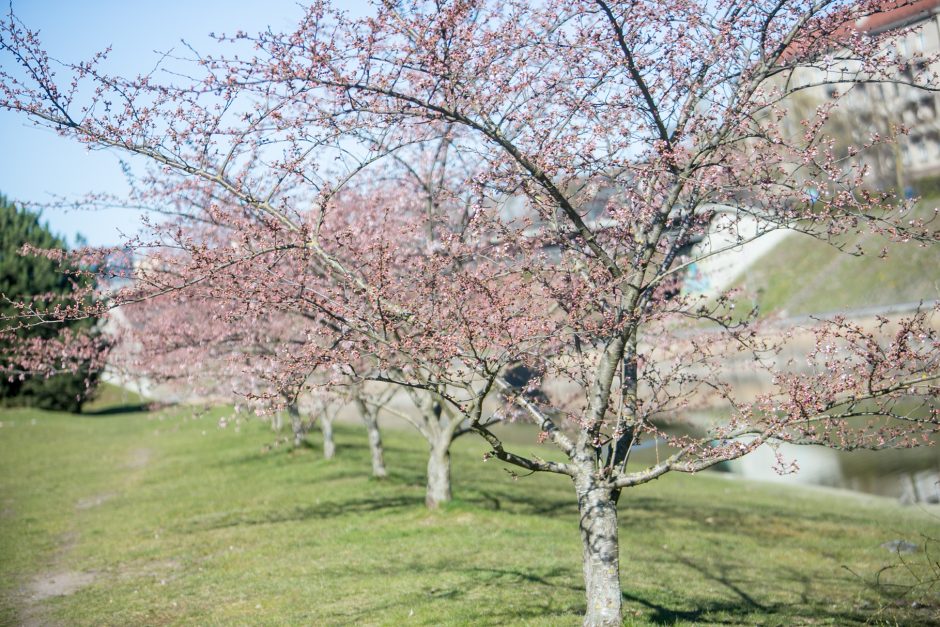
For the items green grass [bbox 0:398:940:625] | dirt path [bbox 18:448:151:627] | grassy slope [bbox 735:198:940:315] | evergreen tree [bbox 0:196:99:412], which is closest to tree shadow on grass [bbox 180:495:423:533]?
green grass [bbox 0:398:940:625]

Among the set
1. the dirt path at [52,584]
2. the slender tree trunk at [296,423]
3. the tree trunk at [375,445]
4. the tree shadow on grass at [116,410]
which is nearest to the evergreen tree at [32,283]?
the tree shadow on grass at [116,410]

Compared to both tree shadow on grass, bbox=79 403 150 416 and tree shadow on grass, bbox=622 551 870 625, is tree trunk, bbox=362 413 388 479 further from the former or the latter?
tree shadow on grass, bbox=79 403 150 416

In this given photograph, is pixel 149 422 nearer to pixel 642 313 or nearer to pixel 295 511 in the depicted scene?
pixel 295 511

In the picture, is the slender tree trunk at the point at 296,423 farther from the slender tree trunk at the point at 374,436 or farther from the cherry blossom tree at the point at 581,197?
the cherry blossom tree at the point at 581,197

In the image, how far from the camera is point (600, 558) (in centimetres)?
752

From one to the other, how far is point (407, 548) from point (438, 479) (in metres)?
2.45

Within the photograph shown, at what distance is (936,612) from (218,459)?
22.3m

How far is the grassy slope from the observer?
162 ft

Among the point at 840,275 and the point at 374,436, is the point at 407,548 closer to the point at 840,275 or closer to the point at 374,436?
the point at 374,436

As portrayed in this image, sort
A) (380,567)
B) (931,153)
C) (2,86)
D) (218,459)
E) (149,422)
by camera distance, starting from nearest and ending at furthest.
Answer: (2,86), (380,567), (218,459), (149,422), (931,153)

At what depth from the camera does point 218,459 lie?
27.4 m

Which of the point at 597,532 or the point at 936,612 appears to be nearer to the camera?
the point at 597,532

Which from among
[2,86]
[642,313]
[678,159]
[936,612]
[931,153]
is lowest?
[936,612]

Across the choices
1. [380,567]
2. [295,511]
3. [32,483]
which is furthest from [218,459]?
[380,567]
